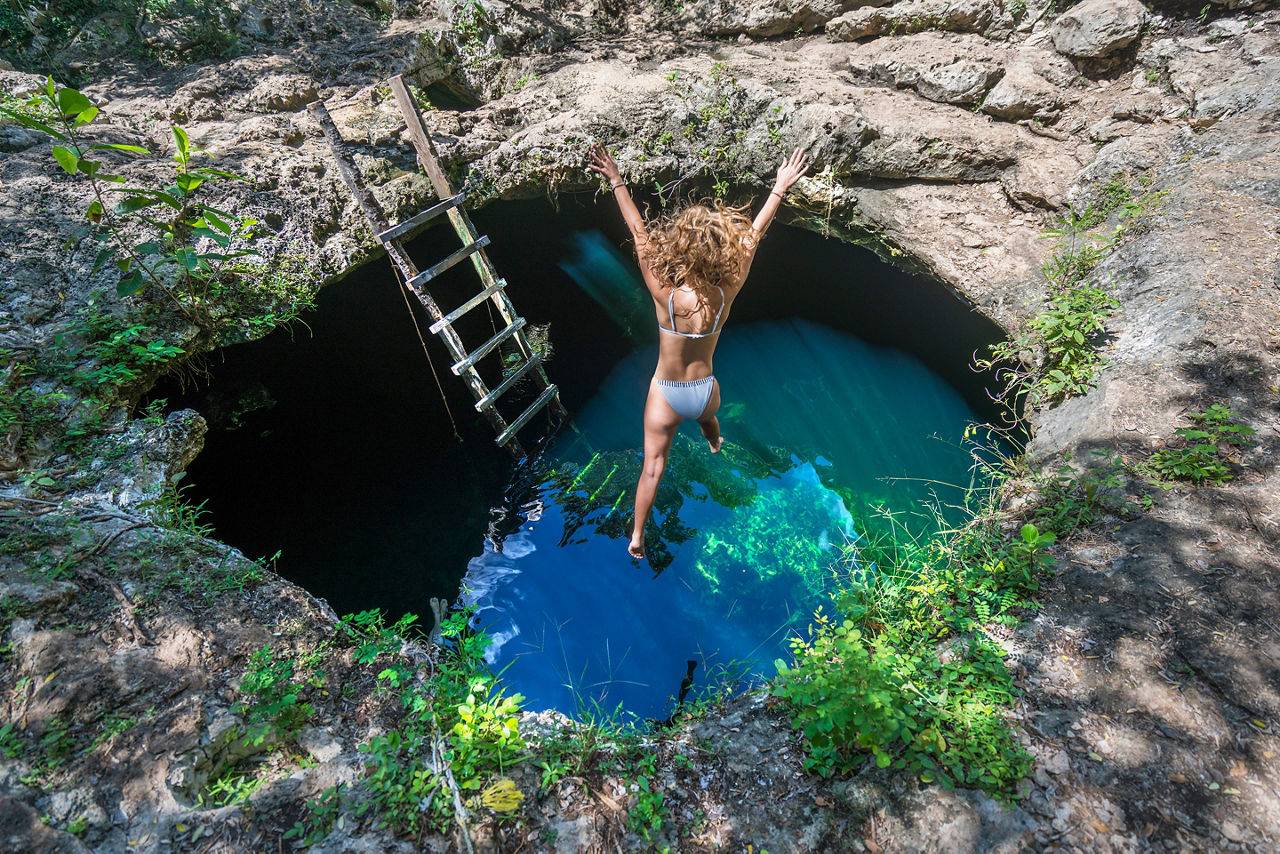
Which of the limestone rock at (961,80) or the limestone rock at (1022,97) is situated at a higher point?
the limestone rock at (961,80)

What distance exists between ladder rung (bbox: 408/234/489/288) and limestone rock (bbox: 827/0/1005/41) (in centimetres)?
405

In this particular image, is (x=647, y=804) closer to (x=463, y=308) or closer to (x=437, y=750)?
(x=437, y=750)

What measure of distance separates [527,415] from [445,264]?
1282 mm

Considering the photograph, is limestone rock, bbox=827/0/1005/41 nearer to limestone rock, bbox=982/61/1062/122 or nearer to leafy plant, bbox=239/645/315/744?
limestone rock, bbox=982/61/1062/122

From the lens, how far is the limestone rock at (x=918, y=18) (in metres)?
4.59

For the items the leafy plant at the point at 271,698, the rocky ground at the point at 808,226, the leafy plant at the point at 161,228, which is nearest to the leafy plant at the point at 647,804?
the rocky ground at the point at 808,226

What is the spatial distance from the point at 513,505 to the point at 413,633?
114 cm

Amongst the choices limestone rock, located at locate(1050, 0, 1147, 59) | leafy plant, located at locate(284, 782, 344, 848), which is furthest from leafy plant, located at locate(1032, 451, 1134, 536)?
limestone rock, located at locate(1050, 0, 1147, 59)

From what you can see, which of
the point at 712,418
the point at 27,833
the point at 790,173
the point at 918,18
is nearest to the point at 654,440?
the point at 712,418

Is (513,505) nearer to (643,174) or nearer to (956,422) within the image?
(643,174)

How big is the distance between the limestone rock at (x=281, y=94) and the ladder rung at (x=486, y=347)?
2.37m

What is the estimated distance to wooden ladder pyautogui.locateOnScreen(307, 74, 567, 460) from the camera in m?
3.29

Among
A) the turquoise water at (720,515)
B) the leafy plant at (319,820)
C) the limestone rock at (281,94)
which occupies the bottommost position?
the turquoise water at (720,515)

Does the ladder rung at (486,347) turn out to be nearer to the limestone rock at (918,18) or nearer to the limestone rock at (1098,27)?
the limestone rock at (918,18)
